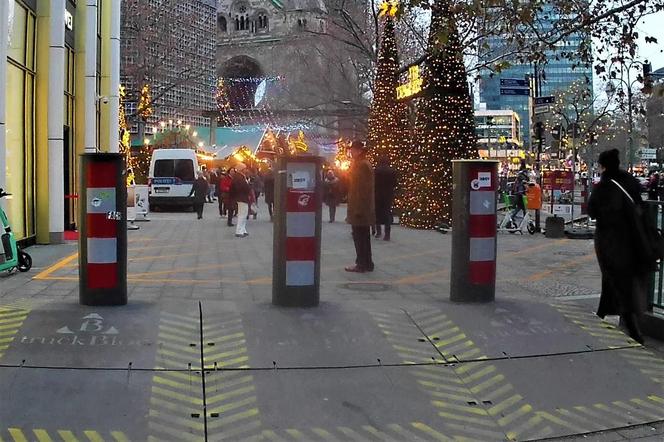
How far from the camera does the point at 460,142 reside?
54.6 ft

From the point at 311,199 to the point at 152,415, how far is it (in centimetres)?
251

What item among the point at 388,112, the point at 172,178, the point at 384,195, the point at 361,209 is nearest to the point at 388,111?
the point at 388,112

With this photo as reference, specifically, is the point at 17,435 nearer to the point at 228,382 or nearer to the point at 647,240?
the point at 228,382

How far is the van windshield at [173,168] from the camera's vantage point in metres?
27.5

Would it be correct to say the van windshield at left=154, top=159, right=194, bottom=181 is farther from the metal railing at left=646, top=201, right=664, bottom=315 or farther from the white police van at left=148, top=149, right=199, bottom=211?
the metal railing at left=646, top=201, right=664, bottom=315

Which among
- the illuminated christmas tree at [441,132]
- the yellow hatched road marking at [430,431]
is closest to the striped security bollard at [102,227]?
the yellow hatched road marking at [430,431]

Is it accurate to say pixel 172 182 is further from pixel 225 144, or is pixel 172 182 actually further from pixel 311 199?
pixel 225 144

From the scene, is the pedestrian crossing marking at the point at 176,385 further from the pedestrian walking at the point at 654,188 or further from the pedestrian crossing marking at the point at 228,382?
the pedestrian walking at the point at 654,188

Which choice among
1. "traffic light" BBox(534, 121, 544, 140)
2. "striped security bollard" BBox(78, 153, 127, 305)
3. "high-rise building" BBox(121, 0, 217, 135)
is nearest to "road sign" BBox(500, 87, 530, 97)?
"traffic light" BBox(534, 121, 544, 140)

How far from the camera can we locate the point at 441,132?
1666 cm

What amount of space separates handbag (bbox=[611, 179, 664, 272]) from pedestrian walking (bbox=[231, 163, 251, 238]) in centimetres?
958

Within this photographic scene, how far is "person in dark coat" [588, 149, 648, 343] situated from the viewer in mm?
5746

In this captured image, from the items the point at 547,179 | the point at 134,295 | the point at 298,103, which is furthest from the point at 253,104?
the point at 134,295

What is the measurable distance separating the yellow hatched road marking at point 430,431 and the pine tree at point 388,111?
16.7m
